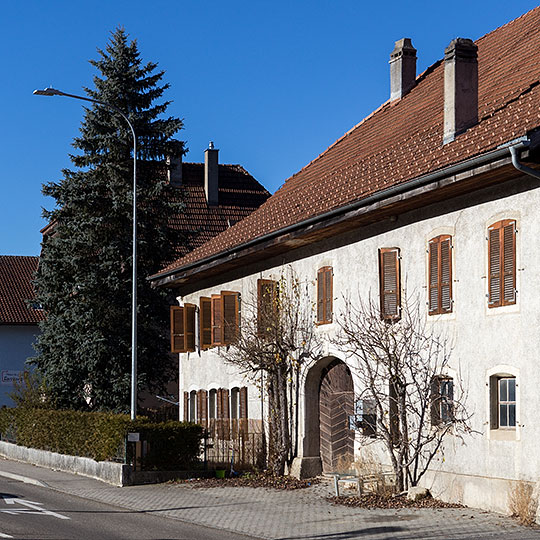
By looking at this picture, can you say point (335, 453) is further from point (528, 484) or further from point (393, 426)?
point (528, 484)

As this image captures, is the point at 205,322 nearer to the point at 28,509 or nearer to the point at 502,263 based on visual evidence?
the point at 28,509

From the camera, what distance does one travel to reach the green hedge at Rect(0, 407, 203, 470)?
22.5m

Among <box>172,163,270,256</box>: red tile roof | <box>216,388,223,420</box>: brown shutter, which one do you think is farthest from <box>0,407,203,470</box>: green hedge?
<box>172,163,270,256</box>: red tile roof

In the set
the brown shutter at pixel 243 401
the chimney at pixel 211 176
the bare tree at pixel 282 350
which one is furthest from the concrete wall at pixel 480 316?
the chimney at pixel 211 176

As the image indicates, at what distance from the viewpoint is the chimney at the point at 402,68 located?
26594mm

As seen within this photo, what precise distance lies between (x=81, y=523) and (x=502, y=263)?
25.0 ft

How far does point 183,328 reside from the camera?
1137 inches

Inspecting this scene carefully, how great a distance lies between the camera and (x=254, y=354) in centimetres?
2267

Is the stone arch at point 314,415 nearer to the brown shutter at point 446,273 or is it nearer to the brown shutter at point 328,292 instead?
the brown shutter at point 328,292

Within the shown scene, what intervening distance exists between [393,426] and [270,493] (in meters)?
2.88

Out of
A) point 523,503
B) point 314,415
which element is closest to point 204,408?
point 314,415

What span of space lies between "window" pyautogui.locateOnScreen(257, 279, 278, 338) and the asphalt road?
5616 millimetres

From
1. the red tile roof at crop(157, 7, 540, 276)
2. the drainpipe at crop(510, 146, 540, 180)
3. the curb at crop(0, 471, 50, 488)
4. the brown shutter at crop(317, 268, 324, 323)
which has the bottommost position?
the curb at crop(0, 471, 50, 488)

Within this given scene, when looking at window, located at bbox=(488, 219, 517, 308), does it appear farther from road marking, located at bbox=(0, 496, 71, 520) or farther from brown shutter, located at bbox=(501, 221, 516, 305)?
road marking, located at bbox=(0, 496, 71, 520)
